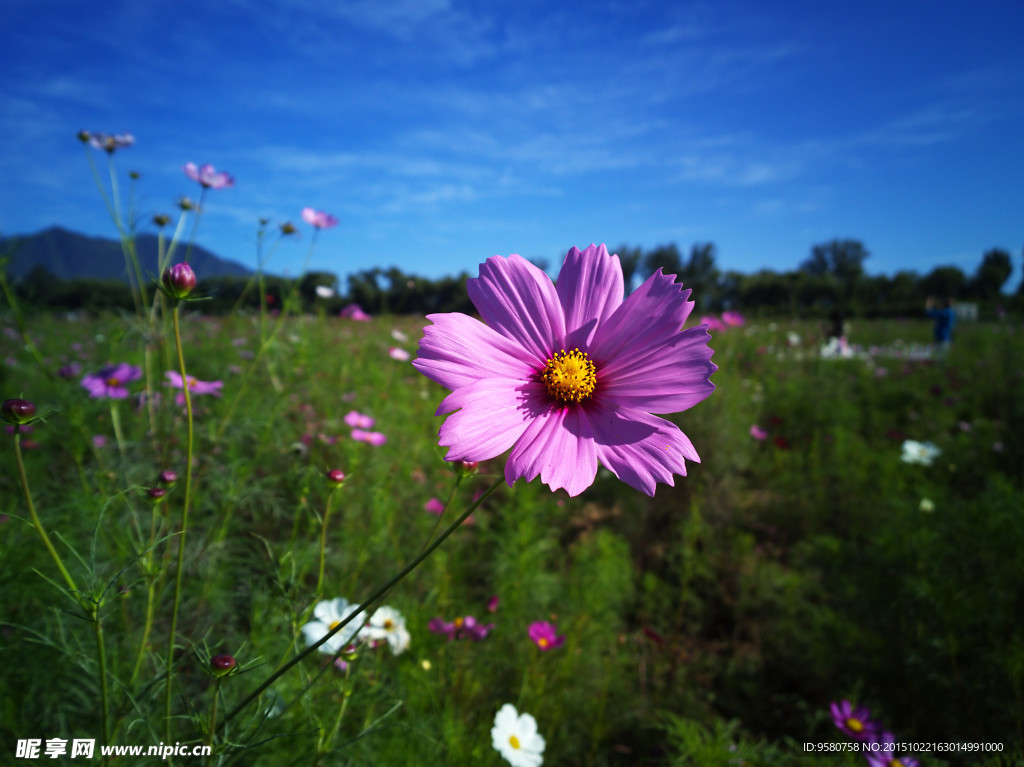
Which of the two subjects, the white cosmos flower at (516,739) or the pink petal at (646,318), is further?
the white cosmos flower at (516,739)

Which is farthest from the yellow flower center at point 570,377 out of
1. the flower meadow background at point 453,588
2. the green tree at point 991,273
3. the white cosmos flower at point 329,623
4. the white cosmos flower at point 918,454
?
the green tree at point 991,273

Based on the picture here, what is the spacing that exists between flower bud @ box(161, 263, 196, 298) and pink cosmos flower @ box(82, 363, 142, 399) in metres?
1.33

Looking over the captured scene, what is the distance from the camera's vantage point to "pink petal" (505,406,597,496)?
492 millimetres

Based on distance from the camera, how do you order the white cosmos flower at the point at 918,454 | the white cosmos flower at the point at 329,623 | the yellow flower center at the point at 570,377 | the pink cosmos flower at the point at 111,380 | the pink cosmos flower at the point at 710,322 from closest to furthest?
the yellow flower center at the point at 570,377 → the white cosmos flower at the point at 329,623 → the pink cosmos flower at the point at 111,380 → the pink cosmos flower at the point at 710,322 → the white cosmos flower at the point at 918,454

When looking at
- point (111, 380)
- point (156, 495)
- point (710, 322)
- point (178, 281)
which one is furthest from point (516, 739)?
point (111, 380)

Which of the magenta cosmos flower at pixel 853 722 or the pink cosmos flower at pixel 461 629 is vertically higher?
the pink cosmos flower at pixel 461 629

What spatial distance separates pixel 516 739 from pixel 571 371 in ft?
3.28

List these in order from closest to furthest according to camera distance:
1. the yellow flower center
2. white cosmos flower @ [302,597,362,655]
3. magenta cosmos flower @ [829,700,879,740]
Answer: the yellow flower center → white cosmos flower @ [302,597,362,655] → magenta cosmos flower @ [829,700,879,740]

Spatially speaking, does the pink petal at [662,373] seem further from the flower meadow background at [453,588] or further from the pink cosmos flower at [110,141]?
the pink cosmos flower at [110,141]

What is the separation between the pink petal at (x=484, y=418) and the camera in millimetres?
484

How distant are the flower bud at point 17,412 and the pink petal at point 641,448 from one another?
0.57 m

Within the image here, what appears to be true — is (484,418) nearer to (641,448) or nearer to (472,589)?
(641,448)

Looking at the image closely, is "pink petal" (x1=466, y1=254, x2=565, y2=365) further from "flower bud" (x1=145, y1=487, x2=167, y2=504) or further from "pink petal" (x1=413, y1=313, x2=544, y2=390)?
"flower bud" (x1=145, y1=487, x2=167, y2=504)

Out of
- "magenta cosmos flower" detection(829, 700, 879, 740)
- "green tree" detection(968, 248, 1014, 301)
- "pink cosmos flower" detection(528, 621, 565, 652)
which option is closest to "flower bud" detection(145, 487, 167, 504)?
"pink cosmos flower" detection(528, 621, 565, 652)
